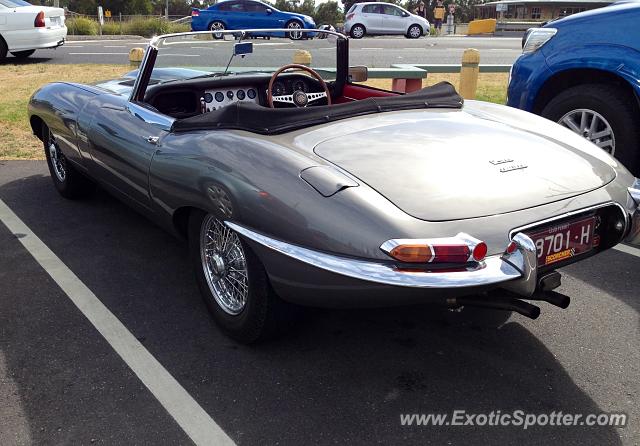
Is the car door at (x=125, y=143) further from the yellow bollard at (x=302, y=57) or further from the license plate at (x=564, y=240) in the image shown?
the license plate at (x=564, y=240)

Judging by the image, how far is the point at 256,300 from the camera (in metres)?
2.64

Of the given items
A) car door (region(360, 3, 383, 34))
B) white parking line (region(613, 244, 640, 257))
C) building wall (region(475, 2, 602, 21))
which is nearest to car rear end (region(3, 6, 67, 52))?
white parking line (region(613, 244, 640, 257))

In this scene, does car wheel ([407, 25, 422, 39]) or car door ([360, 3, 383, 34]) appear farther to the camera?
car wheel ([407, 25, 422, 39])

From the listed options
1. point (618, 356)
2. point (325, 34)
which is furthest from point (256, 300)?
point (325, 34)

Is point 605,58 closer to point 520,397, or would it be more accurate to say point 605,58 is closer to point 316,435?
point 520,397

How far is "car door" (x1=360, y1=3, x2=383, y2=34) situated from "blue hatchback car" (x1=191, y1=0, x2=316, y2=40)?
10.0 feet

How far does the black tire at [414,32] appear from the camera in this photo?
992 inches

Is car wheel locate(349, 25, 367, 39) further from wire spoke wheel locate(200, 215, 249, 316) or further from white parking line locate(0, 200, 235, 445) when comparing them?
wire spoke wheel locate(200, 215, 249, 316)

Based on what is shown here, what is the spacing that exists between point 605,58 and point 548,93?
618 mm

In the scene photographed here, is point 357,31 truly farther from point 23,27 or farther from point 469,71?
point 469,71

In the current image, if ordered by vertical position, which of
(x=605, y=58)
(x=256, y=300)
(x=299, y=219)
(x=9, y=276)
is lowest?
(x=9, y=276)

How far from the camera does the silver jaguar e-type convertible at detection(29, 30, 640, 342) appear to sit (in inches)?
87.4

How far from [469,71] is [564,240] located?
5.95 meters

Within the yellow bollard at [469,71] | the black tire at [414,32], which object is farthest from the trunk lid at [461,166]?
the black tire at [414,32]
